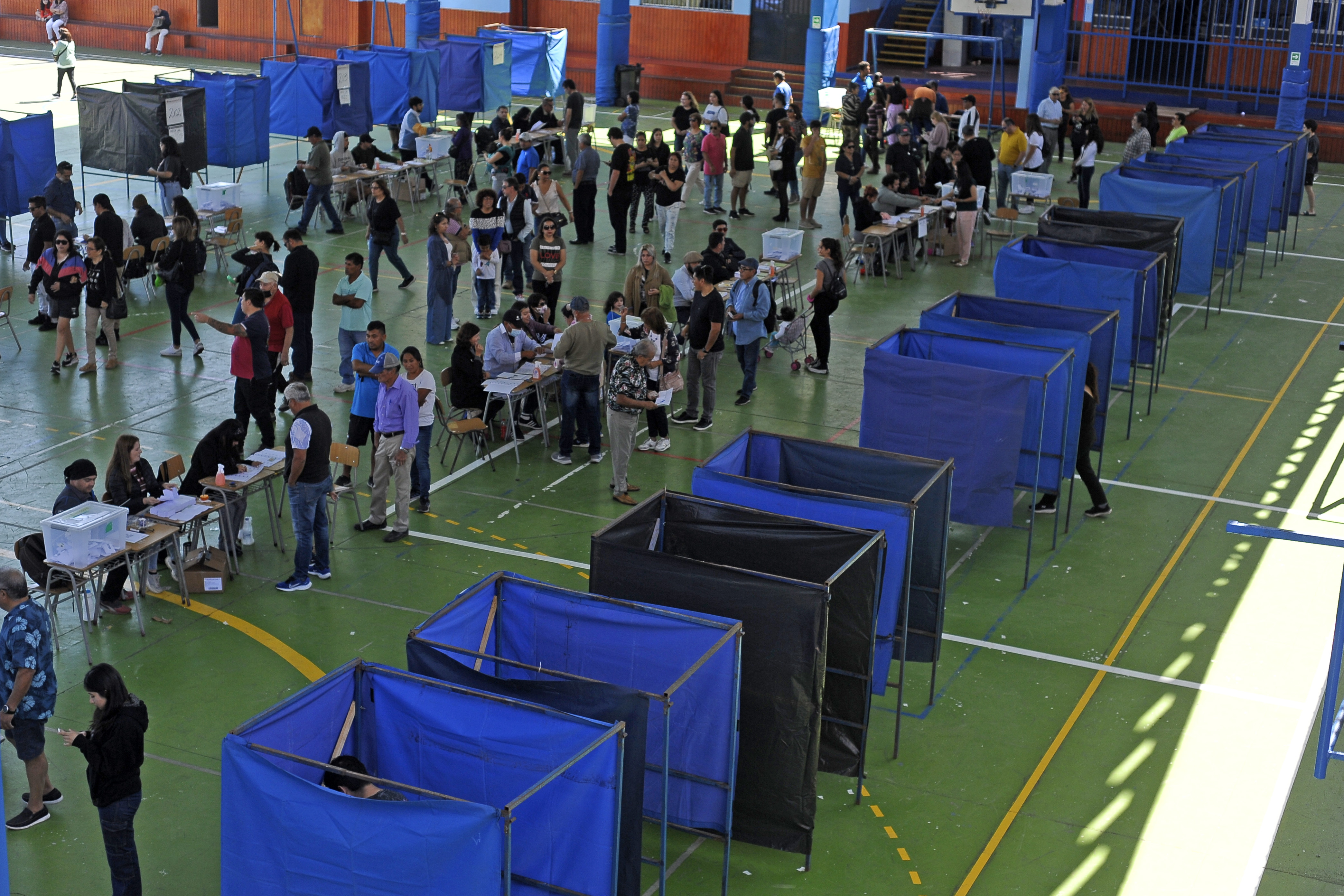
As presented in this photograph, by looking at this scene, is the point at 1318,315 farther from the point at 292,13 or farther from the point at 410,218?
the point at 292,13

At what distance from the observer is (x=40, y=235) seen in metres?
20.5

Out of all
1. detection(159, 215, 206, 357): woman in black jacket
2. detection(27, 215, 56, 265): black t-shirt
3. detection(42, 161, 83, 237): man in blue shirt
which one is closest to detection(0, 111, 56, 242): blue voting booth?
detection(42, 161, 83, 237): man in blue shirt

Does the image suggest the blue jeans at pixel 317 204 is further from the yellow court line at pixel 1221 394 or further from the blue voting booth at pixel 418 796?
the blue voting booth at pixel 418 796

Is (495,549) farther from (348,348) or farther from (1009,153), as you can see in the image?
(1009,153)

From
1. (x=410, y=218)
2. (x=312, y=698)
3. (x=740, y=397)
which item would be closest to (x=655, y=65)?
(x=410, y=218)

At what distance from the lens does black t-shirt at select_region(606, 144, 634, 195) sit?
24.2m

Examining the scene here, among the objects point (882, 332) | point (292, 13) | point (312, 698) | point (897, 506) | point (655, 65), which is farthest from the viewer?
point (292, 13)

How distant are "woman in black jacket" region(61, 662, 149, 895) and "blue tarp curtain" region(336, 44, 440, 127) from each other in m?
24.6

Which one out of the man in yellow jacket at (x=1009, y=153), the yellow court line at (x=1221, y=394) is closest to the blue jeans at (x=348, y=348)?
the yellow court line at (x=1221, y=394)

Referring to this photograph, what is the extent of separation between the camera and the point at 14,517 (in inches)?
563

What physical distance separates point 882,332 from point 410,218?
10543 millimetres

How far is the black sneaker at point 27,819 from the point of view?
31.8ft

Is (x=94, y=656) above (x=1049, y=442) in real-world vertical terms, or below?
below

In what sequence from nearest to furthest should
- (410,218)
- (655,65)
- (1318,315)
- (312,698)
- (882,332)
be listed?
(312,698) < (882,332) < (1318,315) < (410,218) < (655,65)
